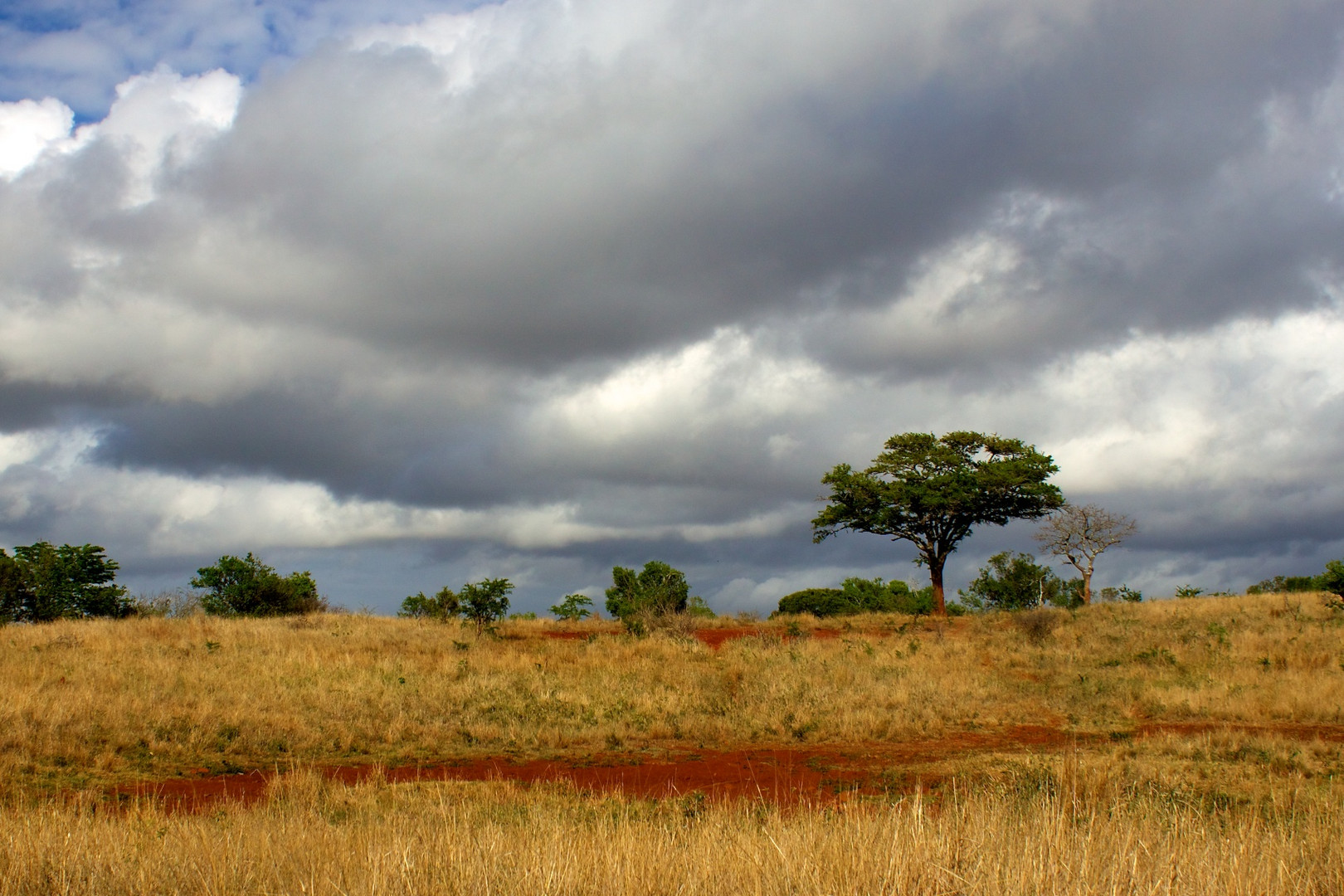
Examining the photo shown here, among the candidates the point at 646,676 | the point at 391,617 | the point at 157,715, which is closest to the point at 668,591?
the point at 391,617

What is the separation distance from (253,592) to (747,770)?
105ft

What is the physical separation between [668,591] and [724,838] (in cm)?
3104

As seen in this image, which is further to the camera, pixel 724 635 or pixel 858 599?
pixel 858 599

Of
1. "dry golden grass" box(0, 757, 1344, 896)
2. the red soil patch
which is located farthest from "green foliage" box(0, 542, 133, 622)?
"dry golden grass" box(0, 757, 1344, 896)

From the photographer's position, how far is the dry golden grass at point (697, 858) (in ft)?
17.6

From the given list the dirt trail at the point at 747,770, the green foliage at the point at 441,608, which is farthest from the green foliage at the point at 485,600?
the dirt trail at the point at 747,770

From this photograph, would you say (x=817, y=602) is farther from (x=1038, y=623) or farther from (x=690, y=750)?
(x=690, y=750)

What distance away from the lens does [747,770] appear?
561 inches

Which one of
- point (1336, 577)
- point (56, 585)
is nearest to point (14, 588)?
point (56, 585)

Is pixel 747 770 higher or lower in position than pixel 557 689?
lower

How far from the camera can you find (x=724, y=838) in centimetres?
668

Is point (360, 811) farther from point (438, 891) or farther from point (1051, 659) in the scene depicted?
point (1051, 659)

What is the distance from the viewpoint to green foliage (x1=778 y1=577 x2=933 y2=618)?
194 feet

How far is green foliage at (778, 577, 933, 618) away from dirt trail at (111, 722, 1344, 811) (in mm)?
40803
